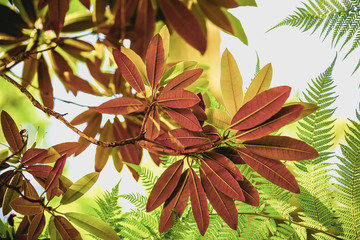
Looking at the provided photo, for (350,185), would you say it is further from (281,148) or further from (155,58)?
(155,58)

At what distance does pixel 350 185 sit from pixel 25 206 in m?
0.50

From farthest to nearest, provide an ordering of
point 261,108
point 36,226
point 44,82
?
point 44,82 < point 36,226 < point 261,108

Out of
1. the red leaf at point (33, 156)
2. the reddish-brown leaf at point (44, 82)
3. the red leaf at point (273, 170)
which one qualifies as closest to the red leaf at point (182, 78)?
the red leaf at point (273, 170)

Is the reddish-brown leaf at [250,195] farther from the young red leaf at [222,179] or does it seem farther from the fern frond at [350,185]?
the fern frond at [350,185]

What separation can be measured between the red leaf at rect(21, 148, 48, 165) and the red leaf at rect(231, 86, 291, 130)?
310 mm

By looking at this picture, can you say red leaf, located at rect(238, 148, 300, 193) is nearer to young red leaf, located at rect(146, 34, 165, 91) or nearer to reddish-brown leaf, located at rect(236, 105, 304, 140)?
reddish-brown leaf, located at rect(236, 105, 304, 140)

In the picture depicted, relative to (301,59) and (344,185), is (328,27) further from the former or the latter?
(344,185)

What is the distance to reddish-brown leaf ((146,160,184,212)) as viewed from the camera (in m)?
0.35

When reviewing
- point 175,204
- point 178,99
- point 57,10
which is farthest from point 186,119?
point 57,10

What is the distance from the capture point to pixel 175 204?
1.25 ft

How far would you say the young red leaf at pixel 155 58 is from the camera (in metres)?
0.34

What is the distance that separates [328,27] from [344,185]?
326 mm

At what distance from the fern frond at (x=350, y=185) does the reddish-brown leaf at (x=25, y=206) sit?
0.48 meters

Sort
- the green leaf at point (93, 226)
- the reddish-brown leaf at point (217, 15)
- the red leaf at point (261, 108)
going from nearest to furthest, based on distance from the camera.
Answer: the red leaf at point (261, 108), the green leaf at point (93, 226), the reddish-brown leaf at point (217, 15)
